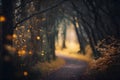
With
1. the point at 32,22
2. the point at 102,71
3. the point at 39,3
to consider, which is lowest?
the point at 102,71

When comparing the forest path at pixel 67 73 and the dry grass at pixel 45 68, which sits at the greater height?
the dry grass at pixel 45 68

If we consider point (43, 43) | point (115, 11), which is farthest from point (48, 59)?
point (115, 11)

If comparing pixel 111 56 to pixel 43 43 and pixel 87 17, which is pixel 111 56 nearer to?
pixel 43 43

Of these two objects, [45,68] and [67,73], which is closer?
[67,73]

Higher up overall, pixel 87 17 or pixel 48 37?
pixel 87 17

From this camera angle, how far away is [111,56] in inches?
734

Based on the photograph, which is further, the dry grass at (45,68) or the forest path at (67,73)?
the dry grass at (45,68)

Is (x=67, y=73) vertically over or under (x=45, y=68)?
under

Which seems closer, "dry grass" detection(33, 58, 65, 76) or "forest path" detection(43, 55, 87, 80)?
"forest path" detection(43, 55, 87, 80)

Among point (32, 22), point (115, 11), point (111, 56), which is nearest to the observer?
point (111, 56)

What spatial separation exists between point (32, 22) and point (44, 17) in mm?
3239

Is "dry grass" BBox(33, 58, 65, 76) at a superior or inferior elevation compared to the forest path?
superior

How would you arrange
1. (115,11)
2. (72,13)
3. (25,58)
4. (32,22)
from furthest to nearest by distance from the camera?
(72,13), (115,11), (32,22), (25,58)

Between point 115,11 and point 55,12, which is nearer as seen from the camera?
point 115,11
